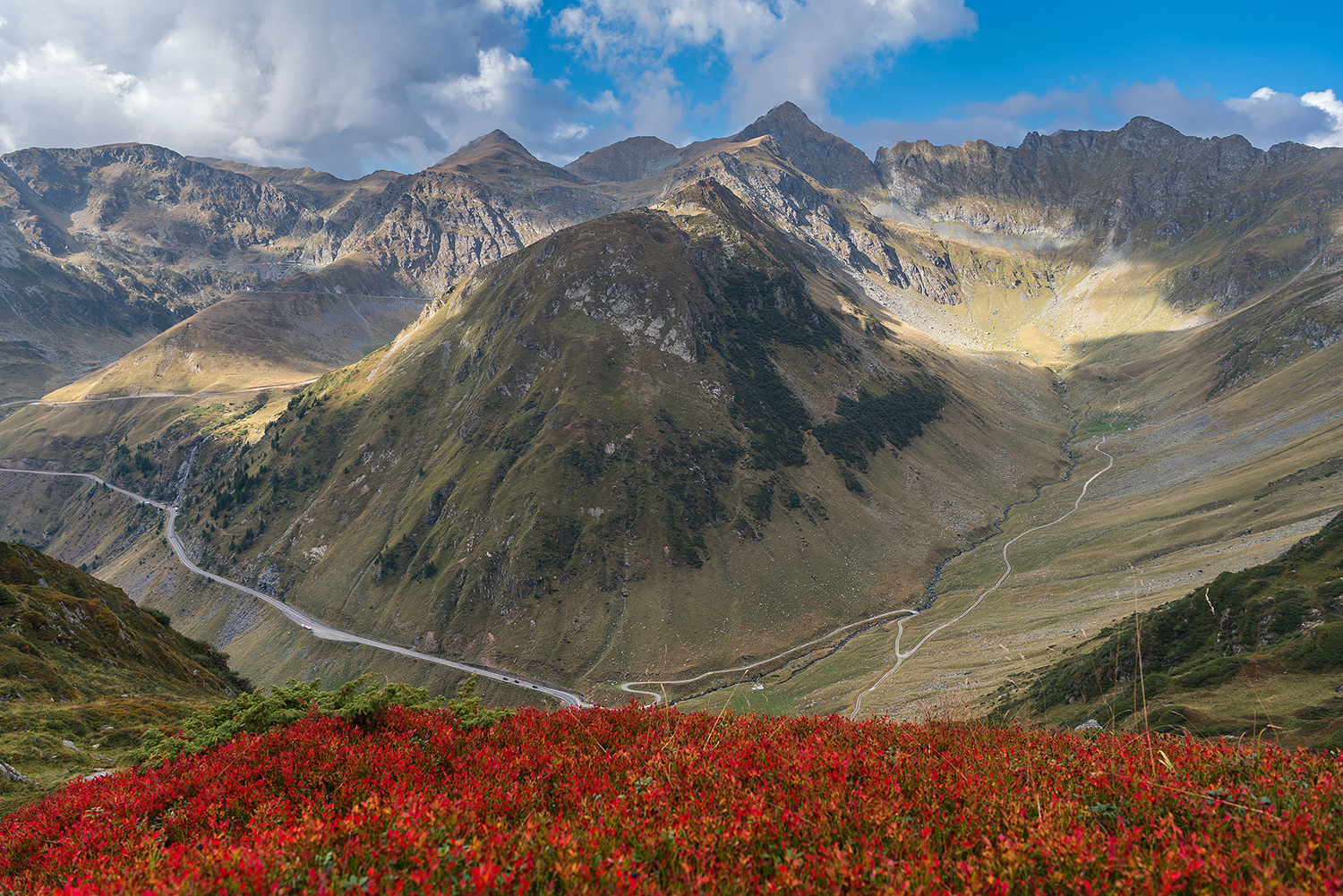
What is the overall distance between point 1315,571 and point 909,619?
70.4 metres

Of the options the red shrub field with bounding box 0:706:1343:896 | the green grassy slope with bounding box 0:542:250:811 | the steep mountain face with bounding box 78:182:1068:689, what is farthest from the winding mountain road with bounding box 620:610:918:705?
the red shrub field with bounding box 0:706:1343:896

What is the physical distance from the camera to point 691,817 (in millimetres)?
8023

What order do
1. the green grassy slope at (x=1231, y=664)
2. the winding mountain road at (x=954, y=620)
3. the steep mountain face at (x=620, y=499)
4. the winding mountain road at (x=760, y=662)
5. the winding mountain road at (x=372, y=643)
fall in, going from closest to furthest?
the green grassy slope at (x=1231, y=664) < the winding mountain road at (x=954, y=620) < the winding mountain road at (x=760, y=662) < the winding mountain road at (x=372, y=643) < the steep mountain face at (x=620, y=499)

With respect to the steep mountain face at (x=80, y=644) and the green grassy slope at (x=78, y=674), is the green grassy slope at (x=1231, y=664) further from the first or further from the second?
the steep mountain face at (x=80, y=644)

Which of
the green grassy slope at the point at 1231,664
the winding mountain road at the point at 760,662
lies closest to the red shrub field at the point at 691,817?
the green grassy slope at the point at 1231,664

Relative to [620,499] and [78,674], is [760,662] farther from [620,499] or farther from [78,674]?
[78,674]

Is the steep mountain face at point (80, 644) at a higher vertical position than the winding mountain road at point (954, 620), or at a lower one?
higher

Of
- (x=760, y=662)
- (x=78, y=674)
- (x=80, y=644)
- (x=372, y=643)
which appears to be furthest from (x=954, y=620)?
(x=372, y=643)

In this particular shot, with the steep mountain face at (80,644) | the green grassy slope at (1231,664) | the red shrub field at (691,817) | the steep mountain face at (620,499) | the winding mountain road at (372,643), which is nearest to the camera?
the red shrub field at (691,817)

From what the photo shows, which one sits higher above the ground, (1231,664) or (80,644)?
(80,644)

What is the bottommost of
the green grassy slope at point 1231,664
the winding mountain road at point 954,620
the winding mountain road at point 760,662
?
the winding mountain road at point 760,662

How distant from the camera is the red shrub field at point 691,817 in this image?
6547 millimetres

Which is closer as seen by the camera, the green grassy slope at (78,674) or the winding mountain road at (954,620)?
the green grassy slope at (78,674)

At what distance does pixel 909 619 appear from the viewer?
109 m
